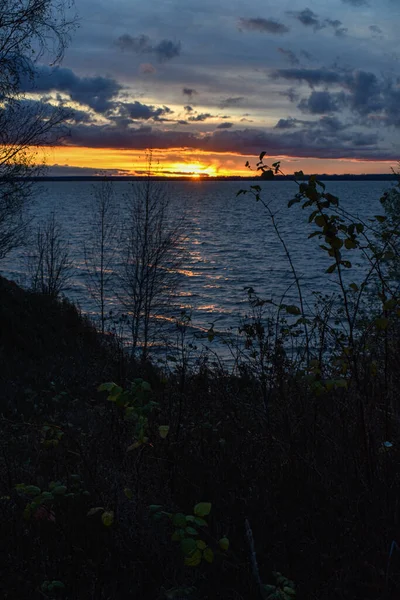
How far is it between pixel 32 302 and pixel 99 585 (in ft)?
52.3

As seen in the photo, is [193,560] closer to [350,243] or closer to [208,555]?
[208,555]

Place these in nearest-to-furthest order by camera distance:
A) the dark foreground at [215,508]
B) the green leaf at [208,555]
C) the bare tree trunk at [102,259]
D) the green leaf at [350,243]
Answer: the green leaf at [208,555], the dark foreground at [215,508], the green leaf at [350,243], the bare tree trunk at [102,259]

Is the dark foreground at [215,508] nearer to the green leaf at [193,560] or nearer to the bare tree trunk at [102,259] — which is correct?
the green leaf at [193,560]

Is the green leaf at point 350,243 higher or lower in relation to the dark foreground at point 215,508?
Answer: higher

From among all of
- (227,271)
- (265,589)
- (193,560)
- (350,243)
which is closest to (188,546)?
(193,560)

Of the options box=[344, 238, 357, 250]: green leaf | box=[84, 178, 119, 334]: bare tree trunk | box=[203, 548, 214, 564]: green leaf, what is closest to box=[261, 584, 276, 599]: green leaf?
box=[203, 548, 214, 564]: green leaf

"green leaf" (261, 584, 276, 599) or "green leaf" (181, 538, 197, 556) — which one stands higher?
"green leaf" (181, 538, 197, 556)

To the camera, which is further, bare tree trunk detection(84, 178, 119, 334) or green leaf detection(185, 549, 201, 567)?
bare tree trunk detection(84, 178, 119, 334)

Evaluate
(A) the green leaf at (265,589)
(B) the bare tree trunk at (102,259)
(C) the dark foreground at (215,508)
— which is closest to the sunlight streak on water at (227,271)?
(B) the bare tree trunk at (102,259)

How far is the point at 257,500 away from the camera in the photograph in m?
4.04

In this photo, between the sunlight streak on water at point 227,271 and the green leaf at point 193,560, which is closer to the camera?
the green leaf at point 193,560

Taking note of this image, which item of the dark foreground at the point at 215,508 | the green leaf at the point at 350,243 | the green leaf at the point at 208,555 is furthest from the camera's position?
the green leaf at the point at 350,243

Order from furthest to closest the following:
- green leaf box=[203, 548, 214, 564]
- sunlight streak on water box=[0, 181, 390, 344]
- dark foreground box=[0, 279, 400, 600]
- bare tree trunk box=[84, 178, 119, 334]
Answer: sunlight streak on water box=[0, 181, 390, 344] → bare tree trunk box=[84, 178, 119, 334] → dark foreground box=[0, 279, 400, 600] → green leaf box=[203, 548, 214, 564]

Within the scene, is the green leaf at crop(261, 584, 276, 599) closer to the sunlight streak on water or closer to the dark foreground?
Answer: the dark foreground
